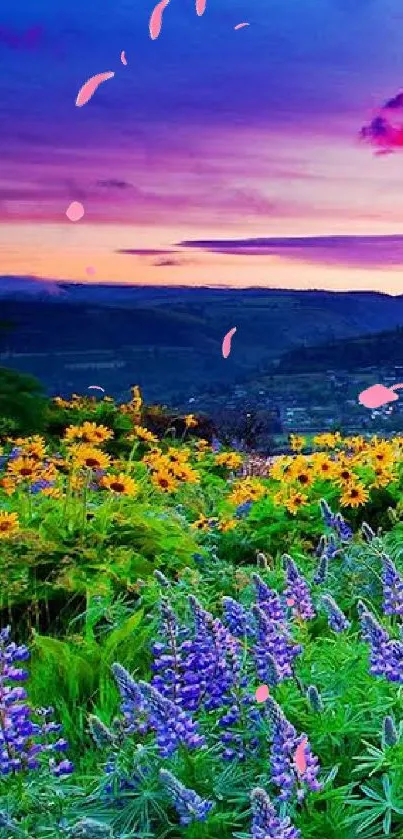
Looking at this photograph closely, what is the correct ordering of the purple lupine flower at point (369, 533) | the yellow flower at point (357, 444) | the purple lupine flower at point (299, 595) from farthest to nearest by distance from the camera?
the yellow flower at point (357, 444) → the purple lupine flower at point (369, 533) → the purple lupine flower at point (299, 595)

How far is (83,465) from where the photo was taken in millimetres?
5281

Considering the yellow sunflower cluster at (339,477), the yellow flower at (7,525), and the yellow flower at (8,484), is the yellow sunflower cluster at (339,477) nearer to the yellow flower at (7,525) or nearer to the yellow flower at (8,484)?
the yellow flower at (8,484)

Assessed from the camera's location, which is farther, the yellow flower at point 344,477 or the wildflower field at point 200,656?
the yellow flower at point 344,477

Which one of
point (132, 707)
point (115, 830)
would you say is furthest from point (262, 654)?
point (115, 830)

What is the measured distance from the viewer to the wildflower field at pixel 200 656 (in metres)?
2.19

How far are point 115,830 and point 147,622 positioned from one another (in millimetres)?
2026

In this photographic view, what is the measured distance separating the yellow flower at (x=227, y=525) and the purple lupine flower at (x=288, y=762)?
3437mm

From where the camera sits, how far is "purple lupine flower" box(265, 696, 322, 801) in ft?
6.63

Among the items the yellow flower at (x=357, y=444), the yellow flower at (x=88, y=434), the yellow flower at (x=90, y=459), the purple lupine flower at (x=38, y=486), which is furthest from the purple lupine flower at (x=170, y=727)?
the yellow flower at (x=357, y=444)

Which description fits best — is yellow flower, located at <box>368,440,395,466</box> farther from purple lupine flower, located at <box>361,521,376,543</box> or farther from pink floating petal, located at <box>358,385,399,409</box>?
purple lupine flower, located at <box>361,521,376,543</box>

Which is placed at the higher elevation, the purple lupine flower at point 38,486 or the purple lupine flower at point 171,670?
the purple lupine flower at point 38,486

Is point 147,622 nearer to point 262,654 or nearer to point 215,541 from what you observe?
point 215,541

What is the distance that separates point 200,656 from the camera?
8.02ft

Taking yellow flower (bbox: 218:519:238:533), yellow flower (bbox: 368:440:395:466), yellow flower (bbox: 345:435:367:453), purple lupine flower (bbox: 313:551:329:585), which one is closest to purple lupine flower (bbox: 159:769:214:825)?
purple lupine flower (bbox: 313:551:329:585)
